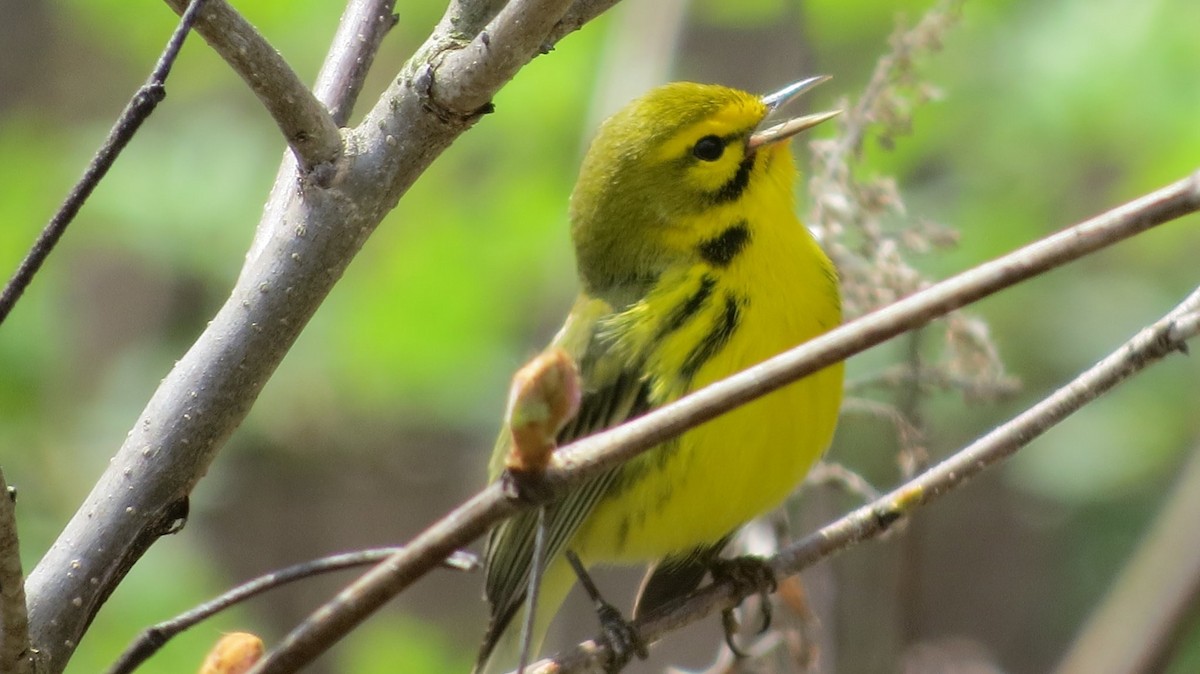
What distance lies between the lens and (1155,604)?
2.57 meters

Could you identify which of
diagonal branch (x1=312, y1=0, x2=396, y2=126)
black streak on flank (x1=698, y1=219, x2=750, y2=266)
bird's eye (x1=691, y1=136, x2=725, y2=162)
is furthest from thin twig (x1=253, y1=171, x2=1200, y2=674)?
bird's eye (x1=691, y1=136, x2=725, y2=162)

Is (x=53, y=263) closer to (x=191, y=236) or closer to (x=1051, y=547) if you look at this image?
(x=191, y=236)

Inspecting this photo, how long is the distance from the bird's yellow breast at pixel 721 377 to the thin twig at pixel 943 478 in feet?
0.61

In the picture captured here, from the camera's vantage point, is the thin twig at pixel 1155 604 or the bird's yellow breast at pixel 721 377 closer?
the thin twig at pixel 1155 604

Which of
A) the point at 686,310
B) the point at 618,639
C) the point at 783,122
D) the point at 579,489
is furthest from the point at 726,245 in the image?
the point at 618,639

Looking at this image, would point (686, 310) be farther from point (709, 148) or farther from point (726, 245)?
point (709, 148)

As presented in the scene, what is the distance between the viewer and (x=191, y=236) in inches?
181

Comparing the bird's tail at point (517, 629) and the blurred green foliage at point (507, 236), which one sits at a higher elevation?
the blurred green foliage at point (507, 236)

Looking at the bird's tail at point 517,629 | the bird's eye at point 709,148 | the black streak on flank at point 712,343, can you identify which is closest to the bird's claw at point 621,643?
the bird's tail at point 517,629

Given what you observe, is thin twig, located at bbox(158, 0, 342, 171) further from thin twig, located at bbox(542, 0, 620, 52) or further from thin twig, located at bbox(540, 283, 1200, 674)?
thin twig, located at bbox(540, 283, 1200, 674)

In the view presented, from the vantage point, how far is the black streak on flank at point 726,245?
276 centimetres

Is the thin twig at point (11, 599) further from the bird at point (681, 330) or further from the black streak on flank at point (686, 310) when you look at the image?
the black streak on flank at point (686, 310)

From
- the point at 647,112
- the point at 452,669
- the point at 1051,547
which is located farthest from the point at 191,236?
the point at 1051,547

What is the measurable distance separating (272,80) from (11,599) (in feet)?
1.97
